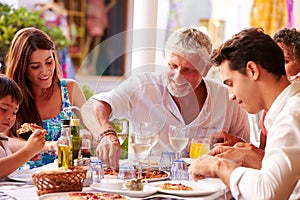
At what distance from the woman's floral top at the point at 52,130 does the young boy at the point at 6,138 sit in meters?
0.43

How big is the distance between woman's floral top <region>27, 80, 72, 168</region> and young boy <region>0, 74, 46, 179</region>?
0.43 meters

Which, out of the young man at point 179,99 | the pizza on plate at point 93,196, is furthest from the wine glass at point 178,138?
the pizza on plate at point 93,196

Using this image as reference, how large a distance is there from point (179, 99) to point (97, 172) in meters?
0.77

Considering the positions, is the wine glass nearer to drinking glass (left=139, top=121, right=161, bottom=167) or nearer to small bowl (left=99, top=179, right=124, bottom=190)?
drinking glass (left=139, top=121, right=161, bottom=167)

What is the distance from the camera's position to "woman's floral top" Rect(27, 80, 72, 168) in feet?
9.66

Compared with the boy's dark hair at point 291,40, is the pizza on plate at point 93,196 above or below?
below

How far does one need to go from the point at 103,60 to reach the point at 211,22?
4.10 m

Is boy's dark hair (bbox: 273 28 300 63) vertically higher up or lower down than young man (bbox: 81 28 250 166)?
higher up

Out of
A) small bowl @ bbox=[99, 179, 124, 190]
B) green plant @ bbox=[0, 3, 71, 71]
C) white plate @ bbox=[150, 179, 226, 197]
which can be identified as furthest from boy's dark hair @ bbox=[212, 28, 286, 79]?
green plant @ bbox=[0, 3, 71, 71]

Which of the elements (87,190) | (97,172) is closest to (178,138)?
(97,172)

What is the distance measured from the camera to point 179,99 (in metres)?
2.84

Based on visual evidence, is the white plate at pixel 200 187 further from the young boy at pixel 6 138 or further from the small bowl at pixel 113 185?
the young boy at pixel 6 138

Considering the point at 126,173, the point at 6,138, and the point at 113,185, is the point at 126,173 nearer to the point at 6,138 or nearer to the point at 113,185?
the point at 113,185

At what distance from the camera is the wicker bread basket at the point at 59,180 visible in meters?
1.92
